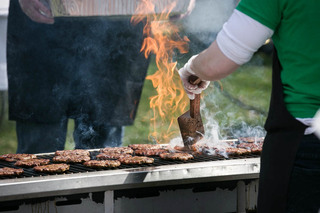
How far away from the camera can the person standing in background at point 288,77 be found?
60.6 inches

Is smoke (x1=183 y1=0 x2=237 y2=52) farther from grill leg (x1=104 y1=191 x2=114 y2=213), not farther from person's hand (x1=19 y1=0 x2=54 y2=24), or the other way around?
grill leg (x1=104 y1=191 x2=114 y2=213)

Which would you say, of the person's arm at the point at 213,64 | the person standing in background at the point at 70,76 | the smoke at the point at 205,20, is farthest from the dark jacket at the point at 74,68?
the person's arm at the point at 213,64

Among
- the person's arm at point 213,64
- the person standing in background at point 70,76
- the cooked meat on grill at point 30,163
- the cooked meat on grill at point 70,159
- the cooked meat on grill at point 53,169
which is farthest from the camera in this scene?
the person standing in background at point 70,76

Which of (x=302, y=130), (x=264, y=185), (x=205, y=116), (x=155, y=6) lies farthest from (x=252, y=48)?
(x=205, y=116)

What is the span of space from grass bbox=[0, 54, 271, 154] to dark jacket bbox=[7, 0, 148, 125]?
2496 mm

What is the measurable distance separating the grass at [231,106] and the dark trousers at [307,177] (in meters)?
6.19

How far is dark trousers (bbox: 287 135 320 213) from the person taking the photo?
1573 mm

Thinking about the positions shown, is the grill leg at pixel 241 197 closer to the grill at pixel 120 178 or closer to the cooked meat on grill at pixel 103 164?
the grill at pixel 120 178

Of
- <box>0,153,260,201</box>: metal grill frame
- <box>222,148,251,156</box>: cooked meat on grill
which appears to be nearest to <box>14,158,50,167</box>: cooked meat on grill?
<box>0,153,260,201</box>: metal grill frame

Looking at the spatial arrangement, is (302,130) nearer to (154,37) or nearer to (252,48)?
(252,48)

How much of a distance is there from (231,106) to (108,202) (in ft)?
22.2

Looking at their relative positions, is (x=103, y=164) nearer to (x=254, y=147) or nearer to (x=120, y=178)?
(x=120, y=178)

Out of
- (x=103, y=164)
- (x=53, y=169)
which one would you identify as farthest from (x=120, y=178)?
(x=53, y=169)

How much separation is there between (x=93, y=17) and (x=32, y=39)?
858 mm
